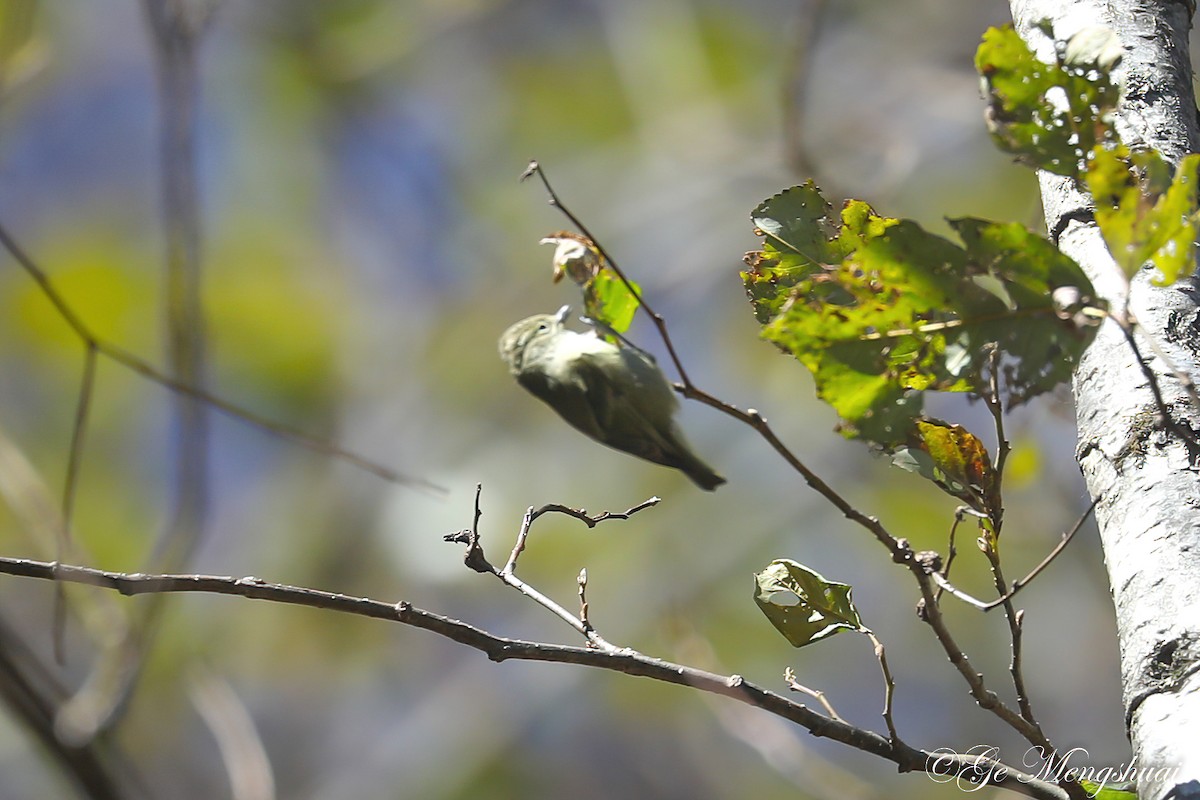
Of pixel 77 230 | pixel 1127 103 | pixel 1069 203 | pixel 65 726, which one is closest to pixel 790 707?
pixel 1069 203

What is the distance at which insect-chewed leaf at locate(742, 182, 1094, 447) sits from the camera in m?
0.96

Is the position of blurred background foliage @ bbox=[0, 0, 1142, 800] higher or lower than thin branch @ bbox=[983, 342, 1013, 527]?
higher

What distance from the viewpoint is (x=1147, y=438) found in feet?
3.72

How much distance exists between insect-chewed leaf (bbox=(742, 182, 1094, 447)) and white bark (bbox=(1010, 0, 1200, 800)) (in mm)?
93

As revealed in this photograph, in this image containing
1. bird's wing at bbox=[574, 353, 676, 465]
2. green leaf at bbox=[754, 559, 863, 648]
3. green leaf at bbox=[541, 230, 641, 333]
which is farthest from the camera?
bird's wing at bbox=[574, 353, 676, 465]

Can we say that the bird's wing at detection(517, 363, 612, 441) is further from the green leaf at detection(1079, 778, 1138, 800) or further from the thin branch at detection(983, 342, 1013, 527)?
the green leaf at detection(1079, 778, 1138, 800)

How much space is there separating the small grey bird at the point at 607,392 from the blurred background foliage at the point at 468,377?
3.27 m

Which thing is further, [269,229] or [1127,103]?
[269,229]

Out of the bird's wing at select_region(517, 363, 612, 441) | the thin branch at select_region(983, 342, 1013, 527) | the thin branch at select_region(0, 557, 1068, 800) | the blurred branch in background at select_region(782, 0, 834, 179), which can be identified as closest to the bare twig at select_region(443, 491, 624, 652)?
the thin branch at select_region(0, 557, 1068, 800)

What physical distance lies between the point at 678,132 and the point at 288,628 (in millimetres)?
4789

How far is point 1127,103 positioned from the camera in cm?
128

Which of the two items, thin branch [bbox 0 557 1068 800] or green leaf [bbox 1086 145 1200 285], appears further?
thin branch [bbox 0 557 1068 800]

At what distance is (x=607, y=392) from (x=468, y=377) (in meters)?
5.51

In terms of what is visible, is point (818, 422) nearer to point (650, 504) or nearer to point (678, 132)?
point (678, 132)
